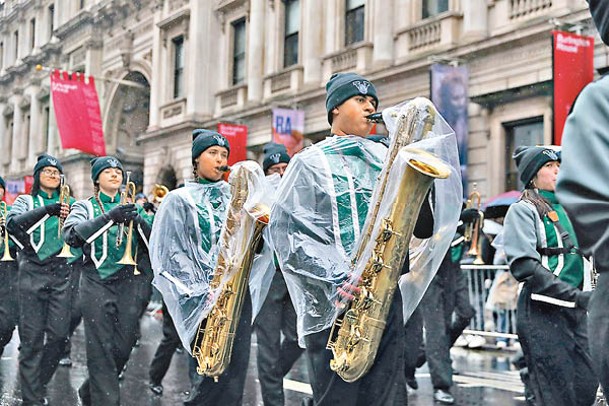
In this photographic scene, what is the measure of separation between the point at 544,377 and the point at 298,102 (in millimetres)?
17278

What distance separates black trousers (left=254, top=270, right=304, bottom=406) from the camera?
6930 millimetres

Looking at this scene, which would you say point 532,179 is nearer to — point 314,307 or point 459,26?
point 314,307

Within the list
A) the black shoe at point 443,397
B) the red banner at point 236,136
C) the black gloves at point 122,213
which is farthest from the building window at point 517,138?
the black gloves at point 122,213

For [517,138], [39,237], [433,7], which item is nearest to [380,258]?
[39,237]

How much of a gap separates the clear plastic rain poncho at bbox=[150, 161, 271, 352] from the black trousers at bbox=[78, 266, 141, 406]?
0.89 m

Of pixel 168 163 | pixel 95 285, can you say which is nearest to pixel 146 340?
pixel 95 285

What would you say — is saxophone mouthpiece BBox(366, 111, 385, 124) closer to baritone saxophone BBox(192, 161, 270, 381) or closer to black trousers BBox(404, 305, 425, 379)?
baritone saxophone BBox(192, 161, 270, 381)

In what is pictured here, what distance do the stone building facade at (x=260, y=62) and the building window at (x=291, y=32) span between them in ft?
0.12

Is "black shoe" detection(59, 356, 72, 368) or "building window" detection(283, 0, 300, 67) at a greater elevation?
"building window" detection(283, 0, 300, 67)

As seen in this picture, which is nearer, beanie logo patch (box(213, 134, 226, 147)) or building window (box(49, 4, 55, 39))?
beanie logo patch (box(213, 134, 226, 147))

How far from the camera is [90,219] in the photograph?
21.3 ft

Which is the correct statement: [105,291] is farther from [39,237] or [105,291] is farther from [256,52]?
[256,52]

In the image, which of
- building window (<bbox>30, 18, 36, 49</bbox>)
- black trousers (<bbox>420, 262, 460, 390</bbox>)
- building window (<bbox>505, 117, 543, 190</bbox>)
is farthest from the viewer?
building window (<bbox>30, 18, 36, 49</bbox>)

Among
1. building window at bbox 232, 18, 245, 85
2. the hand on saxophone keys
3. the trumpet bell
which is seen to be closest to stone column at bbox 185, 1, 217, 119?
building window at bbox 232, 18, 245, 85
